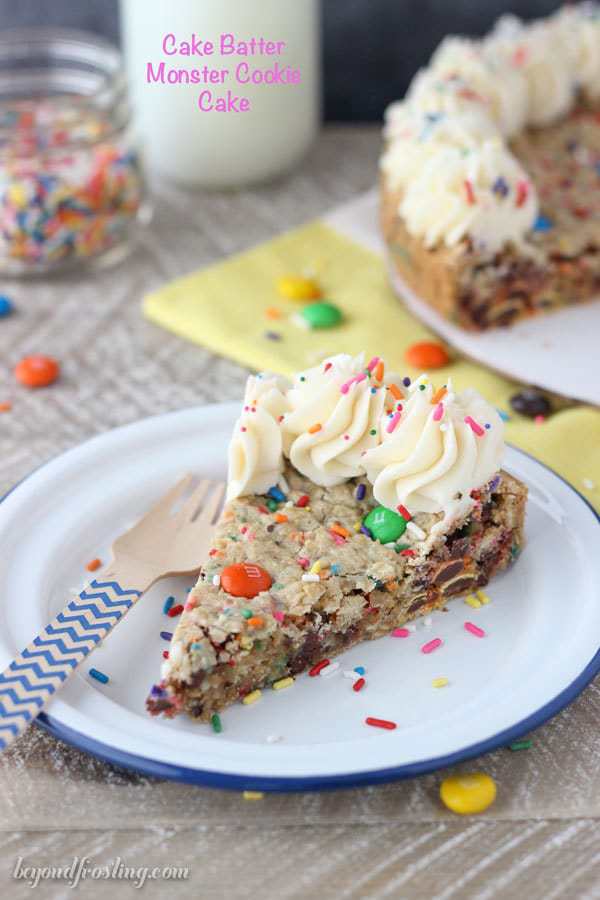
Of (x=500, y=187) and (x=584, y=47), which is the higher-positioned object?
(x=584, y=47)

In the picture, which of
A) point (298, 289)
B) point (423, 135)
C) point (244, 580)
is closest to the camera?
point (244, 580)

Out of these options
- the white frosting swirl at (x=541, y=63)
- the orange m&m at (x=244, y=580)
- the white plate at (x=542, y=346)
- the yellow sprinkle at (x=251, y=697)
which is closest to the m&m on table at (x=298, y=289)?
the white plate at (x=542, y=346)

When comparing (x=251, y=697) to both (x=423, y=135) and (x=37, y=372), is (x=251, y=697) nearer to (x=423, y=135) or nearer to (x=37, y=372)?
(x=37, y=372)

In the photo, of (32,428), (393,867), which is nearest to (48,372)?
(32,428)

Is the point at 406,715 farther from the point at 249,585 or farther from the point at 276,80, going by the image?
the point at 276,80

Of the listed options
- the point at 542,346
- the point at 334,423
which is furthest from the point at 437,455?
the point at 542,346

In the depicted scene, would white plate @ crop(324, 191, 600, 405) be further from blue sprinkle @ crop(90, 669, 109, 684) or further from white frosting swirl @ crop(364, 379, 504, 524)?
blue sprinkle @ crop(90, 669, 109, 684)

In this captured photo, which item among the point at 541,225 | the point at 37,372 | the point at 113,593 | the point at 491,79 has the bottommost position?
the point at 37,372
